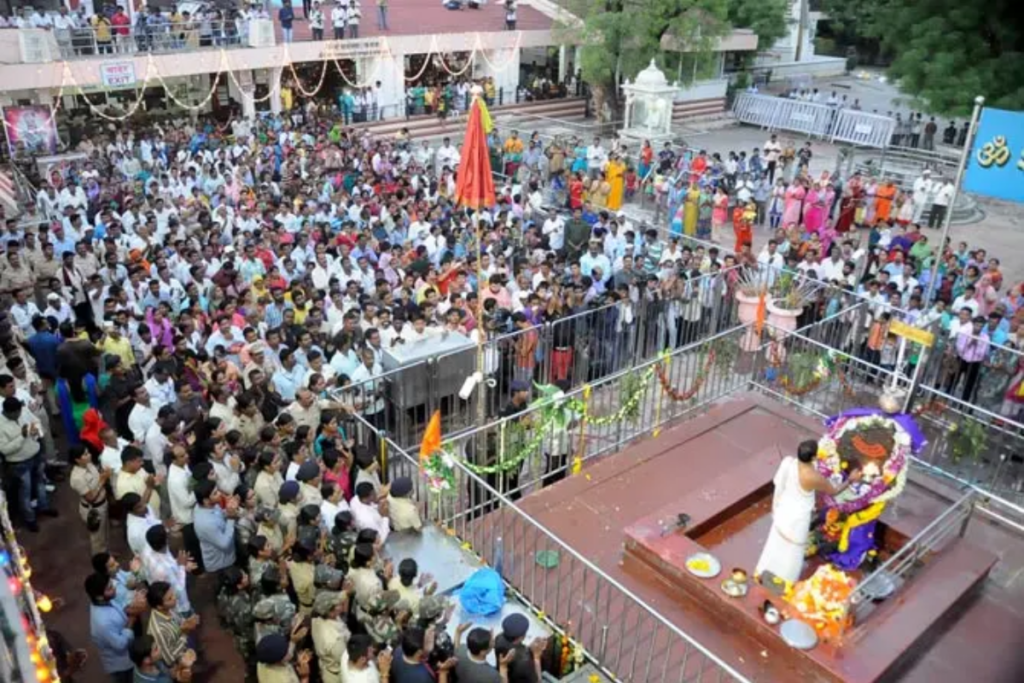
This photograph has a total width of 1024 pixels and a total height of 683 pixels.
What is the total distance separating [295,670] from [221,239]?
358 inches

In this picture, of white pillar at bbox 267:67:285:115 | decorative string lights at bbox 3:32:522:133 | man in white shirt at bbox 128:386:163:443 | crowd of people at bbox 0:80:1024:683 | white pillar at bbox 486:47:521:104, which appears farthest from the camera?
white pillar at bbox 486:47:521:104

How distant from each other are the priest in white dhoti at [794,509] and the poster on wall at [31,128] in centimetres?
2060

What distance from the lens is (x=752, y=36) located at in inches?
1266

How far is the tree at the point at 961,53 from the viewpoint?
19.0 meters

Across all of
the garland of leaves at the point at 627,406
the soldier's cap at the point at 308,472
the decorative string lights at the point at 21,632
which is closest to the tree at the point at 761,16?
the garland of leaves at the point at 627,406

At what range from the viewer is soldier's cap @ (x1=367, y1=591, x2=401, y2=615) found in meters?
6.08

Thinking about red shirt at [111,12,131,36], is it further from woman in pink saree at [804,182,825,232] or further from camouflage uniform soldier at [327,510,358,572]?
camouflage uniform soldier at [327,510,358,572]

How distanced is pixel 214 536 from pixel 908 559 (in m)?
5.65

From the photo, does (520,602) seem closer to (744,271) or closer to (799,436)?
(799,436)

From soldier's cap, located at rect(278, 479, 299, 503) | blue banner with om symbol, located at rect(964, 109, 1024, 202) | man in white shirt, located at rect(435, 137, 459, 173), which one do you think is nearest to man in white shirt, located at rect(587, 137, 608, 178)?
man in white shirt, located at rect(435, 137, 459, 173)

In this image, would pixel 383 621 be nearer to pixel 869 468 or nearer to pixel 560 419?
pixel 560 419

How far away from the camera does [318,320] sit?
10352 mm

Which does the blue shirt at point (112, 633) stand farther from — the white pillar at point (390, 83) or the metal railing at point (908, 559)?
the white pillar at point (390, 83)

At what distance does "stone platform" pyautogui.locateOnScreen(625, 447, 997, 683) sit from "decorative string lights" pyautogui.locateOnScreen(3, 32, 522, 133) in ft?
65.0
